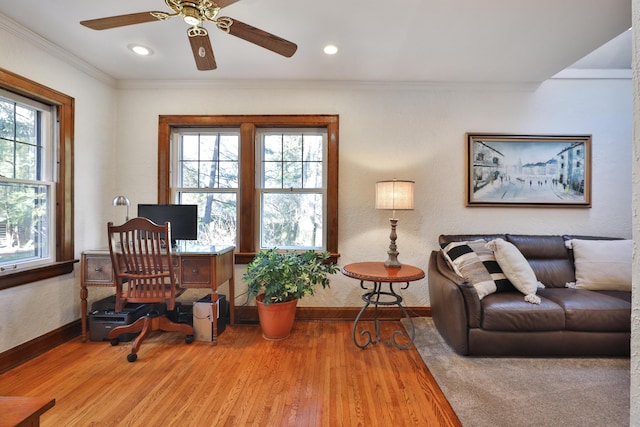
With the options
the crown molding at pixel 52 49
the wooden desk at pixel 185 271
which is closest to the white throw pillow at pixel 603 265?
the wooden desk at pixel 185 271

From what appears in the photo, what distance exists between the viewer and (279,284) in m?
2.48

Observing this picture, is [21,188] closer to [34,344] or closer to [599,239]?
[34,344]

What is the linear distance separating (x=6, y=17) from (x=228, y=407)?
298cm

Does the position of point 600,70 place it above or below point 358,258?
above

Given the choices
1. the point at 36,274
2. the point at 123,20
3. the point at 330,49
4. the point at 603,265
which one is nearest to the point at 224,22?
the point at 123,20

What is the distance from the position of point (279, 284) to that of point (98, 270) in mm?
1500

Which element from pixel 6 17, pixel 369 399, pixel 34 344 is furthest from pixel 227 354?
pixel 6 17

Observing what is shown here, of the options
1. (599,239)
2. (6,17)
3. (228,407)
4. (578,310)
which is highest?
(6,17)

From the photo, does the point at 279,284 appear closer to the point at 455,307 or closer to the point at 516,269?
the point at 455,307

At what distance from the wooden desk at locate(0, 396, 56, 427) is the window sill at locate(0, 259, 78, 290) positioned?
5.75 ft

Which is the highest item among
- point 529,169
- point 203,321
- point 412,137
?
point 412,137

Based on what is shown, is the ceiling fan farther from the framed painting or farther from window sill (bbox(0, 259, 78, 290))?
the framed painting

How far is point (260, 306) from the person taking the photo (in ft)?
8.36

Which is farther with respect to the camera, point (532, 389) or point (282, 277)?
point (282, 277)
